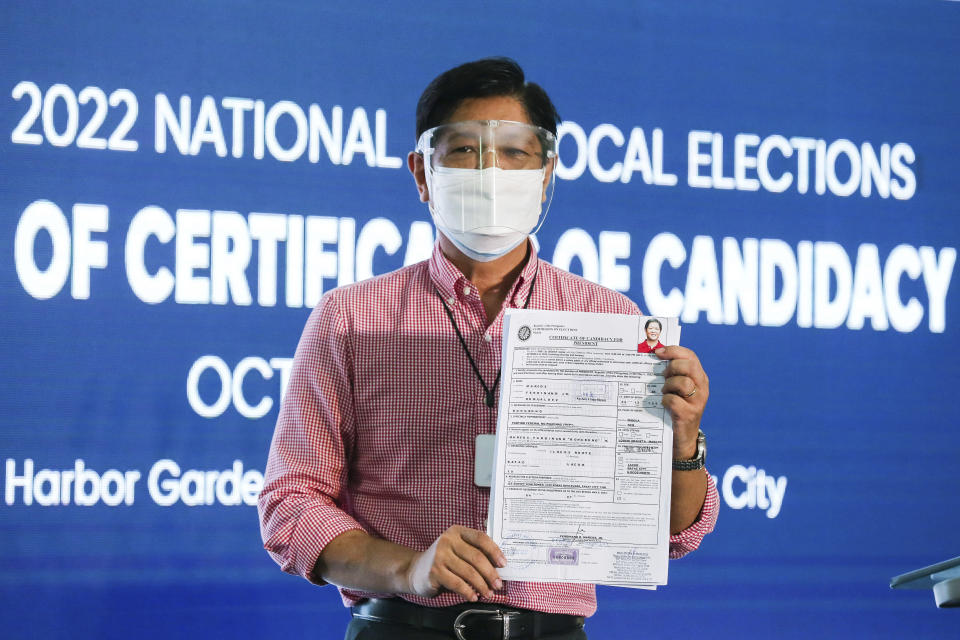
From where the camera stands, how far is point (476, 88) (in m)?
1.70

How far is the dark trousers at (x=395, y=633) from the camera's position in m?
1.51

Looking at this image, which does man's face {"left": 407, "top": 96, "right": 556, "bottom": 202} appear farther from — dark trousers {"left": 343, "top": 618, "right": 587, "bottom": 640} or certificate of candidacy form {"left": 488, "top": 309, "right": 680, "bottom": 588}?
dark trousers {"left": 343, "top": 618, "right": 587, "bottom": 640}

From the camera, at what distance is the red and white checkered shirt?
1.53 meters

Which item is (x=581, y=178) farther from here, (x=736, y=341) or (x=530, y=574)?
(x=530, y=574)

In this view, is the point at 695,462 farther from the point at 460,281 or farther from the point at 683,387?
the point at 460,281

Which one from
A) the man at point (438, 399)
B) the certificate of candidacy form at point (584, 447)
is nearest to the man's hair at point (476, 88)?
the man at point (438, 399)

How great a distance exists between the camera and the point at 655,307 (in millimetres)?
3125

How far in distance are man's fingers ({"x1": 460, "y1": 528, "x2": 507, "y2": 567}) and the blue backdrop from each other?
1.64 meters

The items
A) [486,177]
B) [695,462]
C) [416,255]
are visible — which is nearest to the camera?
[695,462]

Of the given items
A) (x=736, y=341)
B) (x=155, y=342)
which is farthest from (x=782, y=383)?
(x=155, y=342)

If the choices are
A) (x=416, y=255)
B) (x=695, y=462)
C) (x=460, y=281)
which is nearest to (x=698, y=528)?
(x=695, y=462)

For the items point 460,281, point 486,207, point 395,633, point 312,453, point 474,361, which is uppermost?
point 486,207

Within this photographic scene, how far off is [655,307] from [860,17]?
47.1 inches

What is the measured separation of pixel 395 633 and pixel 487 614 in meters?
0.14
